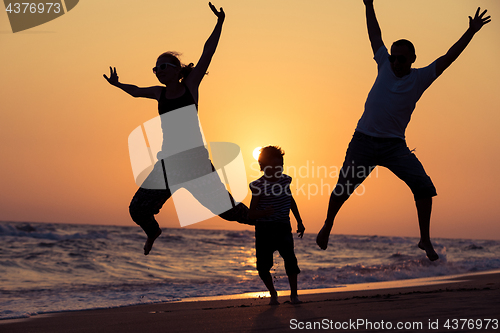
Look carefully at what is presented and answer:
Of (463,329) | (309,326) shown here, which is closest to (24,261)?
(309,326)

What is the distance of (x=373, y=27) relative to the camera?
4723mm

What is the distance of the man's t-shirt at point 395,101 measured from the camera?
4262 mm

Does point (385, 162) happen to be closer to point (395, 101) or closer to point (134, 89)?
point (395, 101)

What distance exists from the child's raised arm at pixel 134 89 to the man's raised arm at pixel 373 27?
2.28 m

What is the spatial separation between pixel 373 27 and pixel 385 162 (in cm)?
142

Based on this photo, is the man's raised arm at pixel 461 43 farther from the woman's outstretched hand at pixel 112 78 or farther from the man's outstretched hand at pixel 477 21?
the woman's outstretched hand at pixel 112 78

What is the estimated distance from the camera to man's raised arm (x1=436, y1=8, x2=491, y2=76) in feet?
13.8

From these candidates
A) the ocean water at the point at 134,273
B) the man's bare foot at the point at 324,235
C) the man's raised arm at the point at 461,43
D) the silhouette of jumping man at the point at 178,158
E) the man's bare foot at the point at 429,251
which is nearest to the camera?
the man's raised arm at the point at 461,43

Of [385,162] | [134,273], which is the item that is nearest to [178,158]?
[385,162]

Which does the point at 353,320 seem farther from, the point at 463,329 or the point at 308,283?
the point at 308,283

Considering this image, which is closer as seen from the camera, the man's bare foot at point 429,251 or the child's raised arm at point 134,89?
the man's bare foot at point 429,251

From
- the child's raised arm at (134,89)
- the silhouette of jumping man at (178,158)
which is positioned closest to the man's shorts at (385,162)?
the silhouette of jumping man at (178,158)

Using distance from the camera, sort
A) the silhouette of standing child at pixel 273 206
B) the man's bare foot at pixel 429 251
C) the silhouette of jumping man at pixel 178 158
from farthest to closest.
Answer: the silhouette of standing child at pixel 273 206
the silhouette of jumping man at pixel 178 158
the man's bare foot at pixel 429 251

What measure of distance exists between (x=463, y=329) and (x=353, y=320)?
2.69ft
